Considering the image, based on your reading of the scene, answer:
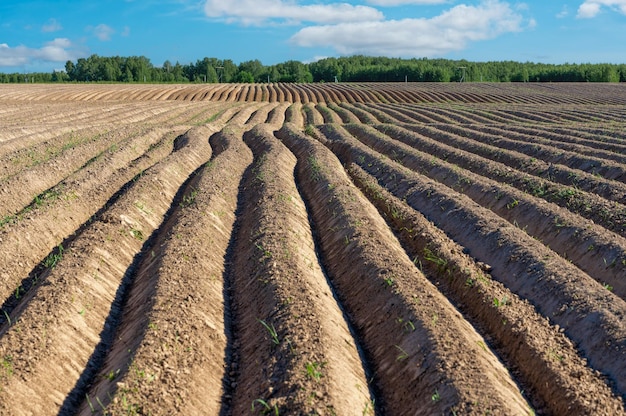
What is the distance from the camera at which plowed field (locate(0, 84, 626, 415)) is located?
6.05 metres

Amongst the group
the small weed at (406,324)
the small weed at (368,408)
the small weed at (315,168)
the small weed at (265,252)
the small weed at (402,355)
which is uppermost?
the small weed at (315,168)

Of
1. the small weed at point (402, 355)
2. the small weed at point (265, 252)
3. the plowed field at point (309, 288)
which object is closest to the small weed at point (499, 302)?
the plowed field at point (309, 288)

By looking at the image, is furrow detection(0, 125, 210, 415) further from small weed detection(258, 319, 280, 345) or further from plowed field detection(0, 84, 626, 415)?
small weed detection(258, 319, 280, 345)

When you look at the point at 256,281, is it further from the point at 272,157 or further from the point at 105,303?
the point at 272,157

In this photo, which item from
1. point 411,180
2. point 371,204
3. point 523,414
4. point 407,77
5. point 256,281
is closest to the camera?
point 523,414

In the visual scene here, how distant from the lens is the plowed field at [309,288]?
19.9 feet

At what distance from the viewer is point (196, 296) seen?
7969 millimetres

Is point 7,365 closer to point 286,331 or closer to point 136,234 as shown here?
point 286,331

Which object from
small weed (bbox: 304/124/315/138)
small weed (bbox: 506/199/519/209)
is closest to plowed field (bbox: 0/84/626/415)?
small weed (bbox: 506/199/519/209)

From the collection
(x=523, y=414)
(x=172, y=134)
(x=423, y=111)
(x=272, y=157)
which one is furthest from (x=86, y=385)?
(x=423, y=111)

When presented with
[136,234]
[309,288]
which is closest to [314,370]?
[309,288]

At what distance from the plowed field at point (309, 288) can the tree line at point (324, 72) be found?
91.4 metres

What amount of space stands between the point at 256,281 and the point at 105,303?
2.06 m

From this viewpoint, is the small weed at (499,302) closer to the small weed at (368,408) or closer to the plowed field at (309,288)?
the plowed field at (309,288)
